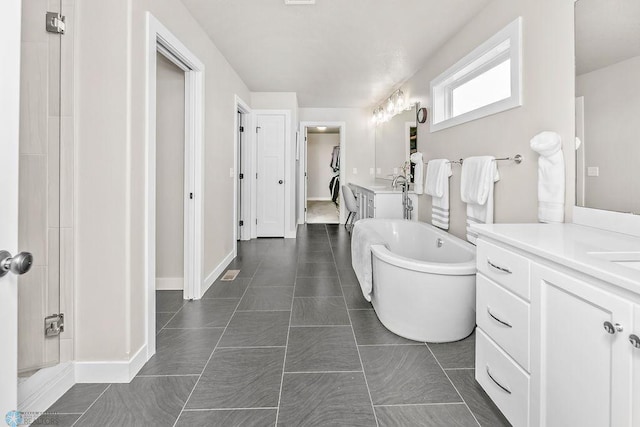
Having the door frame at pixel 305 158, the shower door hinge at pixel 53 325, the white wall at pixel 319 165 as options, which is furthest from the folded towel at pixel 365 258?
the white wall at pixel 319 165

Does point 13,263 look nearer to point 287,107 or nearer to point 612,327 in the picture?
point 612,327

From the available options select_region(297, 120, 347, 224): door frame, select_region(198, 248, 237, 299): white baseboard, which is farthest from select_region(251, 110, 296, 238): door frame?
select_region(198, 248, 237, 299): white baseboard

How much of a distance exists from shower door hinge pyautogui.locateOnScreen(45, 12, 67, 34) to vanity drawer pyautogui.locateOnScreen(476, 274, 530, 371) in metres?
2.20

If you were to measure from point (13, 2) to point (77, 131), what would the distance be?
83 centimetres

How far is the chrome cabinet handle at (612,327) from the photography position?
31.5 inches

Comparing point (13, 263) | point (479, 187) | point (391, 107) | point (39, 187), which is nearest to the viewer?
point (13, 263)

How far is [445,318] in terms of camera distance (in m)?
2.03

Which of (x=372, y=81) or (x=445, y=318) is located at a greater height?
(x=372, y=81)

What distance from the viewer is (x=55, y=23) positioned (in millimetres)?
1467

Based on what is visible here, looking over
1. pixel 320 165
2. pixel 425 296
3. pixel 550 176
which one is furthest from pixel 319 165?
pixel 550 176

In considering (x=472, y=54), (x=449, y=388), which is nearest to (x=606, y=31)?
(x=472, y=54)

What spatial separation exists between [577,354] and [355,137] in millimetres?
5981

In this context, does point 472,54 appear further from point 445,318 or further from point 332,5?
point 445,318

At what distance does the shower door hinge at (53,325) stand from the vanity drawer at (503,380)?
6.45ft
